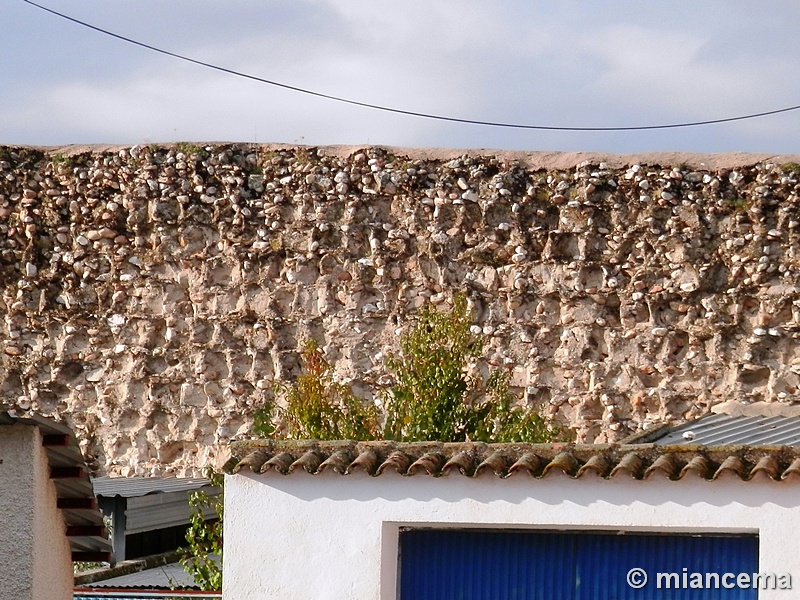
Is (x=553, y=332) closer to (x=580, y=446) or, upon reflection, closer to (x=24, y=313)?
(x=24, y=313)

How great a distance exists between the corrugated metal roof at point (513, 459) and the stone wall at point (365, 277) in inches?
217

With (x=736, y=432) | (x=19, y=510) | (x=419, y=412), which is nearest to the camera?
(x=19, y=510)

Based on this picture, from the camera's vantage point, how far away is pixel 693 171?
1202 centimetres

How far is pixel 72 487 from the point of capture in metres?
7.58

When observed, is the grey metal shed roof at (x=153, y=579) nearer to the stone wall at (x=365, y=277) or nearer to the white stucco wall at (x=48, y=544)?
the stone wall at (x=365, y=277)

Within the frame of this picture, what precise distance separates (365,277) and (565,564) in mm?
6053

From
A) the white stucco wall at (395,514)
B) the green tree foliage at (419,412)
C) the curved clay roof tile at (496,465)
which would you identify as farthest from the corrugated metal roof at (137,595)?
the curved clay roof tile at (496,465)

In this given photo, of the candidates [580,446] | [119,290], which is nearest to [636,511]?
[580,446]

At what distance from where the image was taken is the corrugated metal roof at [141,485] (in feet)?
36.0

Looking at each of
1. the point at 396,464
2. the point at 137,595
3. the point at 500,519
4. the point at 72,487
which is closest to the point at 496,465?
the point at 500,519

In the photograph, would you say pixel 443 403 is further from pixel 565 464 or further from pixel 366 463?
pixel 565 464

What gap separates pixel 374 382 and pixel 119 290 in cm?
259

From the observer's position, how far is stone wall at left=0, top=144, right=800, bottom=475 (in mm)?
11820

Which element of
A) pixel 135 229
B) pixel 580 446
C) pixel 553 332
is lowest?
pixel 580 446
